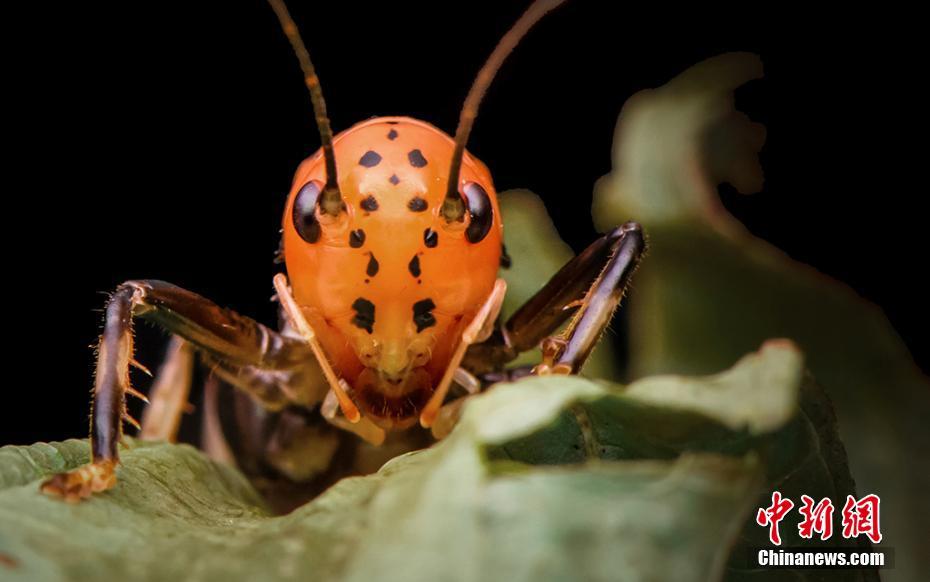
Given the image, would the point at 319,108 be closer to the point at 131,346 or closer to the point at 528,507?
the point at 131,346

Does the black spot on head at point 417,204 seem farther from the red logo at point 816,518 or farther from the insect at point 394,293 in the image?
the red logo at point 816,518

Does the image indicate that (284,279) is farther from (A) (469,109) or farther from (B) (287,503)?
(B) (287,503)

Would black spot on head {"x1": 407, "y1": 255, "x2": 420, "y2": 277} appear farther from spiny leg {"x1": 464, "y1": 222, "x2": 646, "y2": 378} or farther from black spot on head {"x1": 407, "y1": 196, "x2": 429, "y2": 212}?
spiny leg {"x1": 464, "y1": 222, "x2": 646, "y2": 378}

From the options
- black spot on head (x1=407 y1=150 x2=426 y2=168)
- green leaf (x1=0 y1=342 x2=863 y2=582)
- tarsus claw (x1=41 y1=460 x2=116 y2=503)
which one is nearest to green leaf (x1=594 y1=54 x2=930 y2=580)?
black spot on head (x1=407 y1=150 x2=426 y2=168)

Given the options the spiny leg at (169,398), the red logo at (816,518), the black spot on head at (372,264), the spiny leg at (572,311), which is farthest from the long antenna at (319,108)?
the red logo at (816,518)

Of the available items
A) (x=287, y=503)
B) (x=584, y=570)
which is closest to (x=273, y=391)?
(x=287, y=503)
